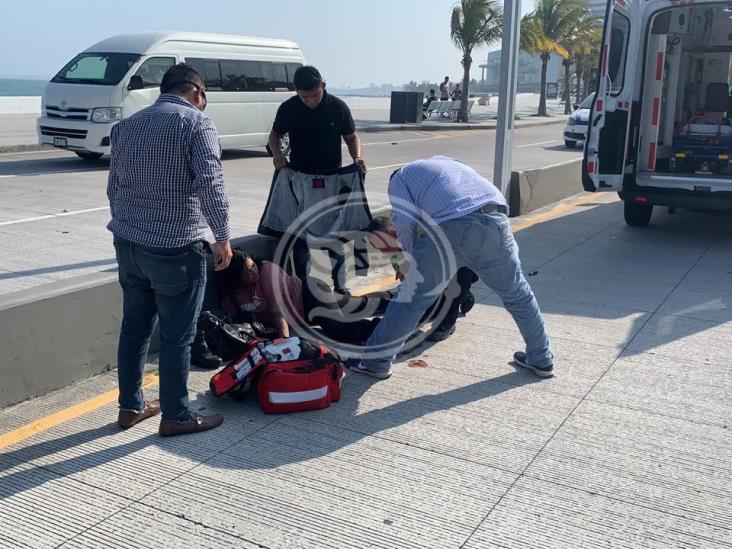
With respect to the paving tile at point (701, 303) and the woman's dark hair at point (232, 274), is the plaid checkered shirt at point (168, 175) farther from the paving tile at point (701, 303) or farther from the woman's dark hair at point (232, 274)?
the paving tile at point (701, 303)

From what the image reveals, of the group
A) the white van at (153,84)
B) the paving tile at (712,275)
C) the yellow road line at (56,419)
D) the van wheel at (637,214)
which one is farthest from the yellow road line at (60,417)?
the white van at (153,84)

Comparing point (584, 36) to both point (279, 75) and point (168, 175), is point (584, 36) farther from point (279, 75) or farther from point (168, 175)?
point (168, 175)

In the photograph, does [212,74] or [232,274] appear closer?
[232,274]

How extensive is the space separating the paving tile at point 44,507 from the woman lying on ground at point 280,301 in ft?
6.22

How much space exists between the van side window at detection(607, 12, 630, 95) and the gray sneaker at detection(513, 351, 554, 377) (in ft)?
15.3

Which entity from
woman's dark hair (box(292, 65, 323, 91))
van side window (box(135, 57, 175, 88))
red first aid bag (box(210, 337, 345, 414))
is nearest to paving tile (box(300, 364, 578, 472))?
red first aid bag (box(210, 337, 345, 414))

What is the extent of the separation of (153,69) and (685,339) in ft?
37.8

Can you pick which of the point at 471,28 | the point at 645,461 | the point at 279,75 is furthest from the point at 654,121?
the point at 471,28

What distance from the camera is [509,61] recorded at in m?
8.60

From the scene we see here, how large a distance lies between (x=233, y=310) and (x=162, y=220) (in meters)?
1.71

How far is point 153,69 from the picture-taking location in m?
14.3

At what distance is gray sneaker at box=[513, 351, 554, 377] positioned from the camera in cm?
470

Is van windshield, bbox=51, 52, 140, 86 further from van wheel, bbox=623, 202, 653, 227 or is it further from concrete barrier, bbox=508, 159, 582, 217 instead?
van wheel, bbox=623, 202, 653, 227

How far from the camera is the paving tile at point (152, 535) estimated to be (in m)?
2.95
